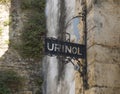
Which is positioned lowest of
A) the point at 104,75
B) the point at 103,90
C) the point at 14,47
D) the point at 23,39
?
the point at 103,90

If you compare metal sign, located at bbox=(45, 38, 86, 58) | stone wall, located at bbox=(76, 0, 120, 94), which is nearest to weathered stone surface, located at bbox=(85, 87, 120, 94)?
stone wall, located at bbox=(76, 0, 120, 94)

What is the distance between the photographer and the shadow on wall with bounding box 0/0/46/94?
398 inches

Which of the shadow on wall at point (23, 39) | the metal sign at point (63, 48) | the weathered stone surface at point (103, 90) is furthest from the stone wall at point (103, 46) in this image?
the shadow on wall at point (23, 39)

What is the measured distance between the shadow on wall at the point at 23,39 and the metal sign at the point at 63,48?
552 cm

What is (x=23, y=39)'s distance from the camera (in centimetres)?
1043

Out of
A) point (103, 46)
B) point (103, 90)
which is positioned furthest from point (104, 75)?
point (103, 46)

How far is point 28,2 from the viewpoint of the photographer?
10.9 metres

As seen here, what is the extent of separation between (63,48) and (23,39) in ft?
19.7

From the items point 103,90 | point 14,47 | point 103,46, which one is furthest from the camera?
point 14,47

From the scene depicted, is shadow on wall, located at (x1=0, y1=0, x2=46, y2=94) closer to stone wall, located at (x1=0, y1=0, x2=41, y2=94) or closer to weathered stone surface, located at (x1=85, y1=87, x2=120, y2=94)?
stone wall, located at (x1=0, y1=0, x2=41, y2=94)

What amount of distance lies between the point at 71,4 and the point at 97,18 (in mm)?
2745

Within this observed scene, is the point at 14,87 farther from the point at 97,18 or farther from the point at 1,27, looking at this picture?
the point at 97,18

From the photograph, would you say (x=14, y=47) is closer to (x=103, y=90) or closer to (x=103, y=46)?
(x=103, y=46)

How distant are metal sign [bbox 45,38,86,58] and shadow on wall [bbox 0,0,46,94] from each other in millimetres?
5522
